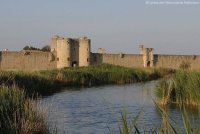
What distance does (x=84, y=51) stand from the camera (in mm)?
39875

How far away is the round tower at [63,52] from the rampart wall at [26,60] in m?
0.72

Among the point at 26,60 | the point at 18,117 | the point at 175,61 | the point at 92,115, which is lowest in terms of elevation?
the point at 92,115

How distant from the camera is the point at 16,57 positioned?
38219 mm

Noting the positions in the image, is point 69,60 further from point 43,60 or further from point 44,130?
point 44,130

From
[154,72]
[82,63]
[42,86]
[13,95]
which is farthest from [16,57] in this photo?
[13,95]

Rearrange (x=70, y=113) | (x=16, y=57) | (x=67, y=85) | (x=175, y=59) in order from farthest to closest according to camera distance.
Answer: (x=175, y=59) < (x=16, y=57) < (x=67, y=85) < (x=70, y=113)

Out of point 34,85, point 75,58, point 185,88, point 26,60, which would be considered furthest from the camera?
point 75,58

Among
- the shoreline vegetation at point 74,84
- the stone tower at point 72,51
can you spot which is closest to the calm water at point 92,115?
the shoreline vegetation at point 74,84

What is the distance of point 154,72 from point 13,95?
83.6 feet

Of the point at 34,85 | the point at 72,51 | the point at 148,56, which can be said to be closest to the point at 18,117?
the point at 34,85

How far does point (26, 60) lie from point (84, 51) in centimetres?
518

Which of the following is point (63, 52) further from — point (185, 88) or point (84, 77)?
point (185, 88)

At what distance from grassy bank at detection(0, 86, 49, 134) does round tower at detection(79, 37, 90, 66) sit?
1230 inches

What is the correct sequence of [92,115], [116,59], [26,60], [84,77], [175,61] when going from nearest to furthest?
[92,115] → [84,77] → [26,60] → [116,59] → [175,61]
